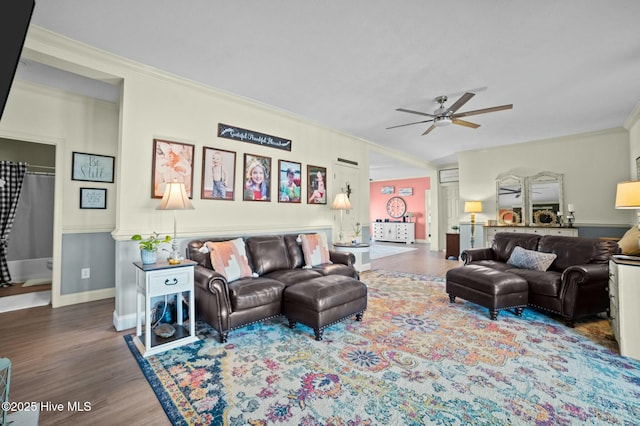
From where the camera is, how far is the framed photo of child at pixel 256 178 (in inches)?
159

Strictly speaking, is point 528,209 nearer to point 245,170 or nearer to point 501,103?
point 501,103

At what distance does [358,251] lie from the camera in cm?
536

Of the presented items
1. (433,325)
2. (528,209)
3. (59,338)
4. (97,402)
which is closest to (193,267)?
(97,402)

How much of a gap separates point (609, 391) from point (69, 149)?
575cm

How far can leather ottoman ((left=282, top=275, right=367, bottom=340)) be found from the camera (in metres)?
2.68

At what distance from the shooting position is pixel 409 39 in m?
2.64

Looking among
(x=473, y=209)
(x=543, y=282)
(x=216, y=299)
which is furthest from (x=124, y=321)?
(x=473, y=209)

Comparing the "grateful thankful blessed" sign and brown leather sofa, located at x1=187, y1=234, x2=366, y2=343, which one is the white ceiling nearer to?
the "grateful thankful blessed" sign

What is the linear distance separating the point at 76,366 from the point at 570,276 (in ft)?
15.0

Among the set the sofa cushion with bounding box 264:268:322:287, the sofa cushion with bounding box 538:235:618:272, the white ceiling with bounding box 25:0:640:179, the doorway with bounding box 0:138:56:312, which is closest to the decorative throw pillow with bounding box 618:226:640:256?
the sofa cushion with bounding box 538:235:618:272

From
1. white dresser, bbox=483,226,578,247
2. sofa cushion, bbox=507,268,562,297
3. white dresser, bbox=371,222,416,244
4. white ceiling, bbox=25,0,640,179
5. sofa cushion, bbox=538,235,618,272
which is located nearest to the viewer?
white ceiling, bbox=25,0,640,179

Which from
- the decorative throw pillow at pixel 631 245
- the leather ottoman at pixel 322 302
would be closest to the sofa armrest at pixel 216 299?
the leather ottoman at pixel 322 302

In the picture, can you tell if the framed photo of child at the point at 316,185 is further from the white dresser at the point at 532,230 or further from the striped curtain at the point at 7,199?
the striped curtain at the point at 7,199

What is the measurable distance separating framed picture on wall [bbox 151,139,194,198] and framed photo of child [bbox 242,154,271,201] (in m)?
0.75
